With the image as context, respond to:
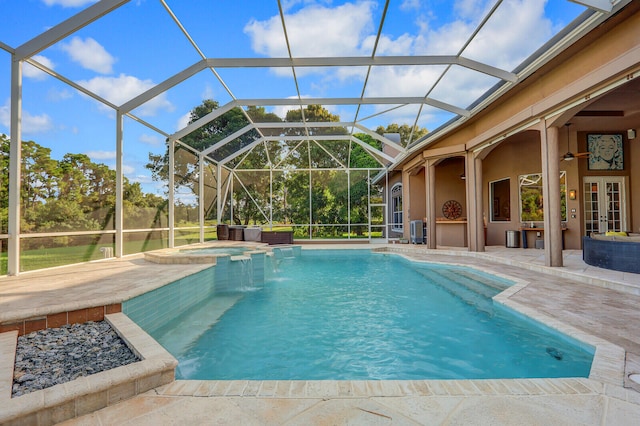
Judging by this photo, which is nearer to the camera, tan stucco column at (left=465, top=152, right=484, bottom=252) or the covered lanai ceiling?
the covered lanai ceiling

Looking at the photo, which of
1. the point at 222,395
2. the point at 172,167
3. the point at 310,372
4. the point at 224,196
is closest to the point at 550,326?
the point at 310,372

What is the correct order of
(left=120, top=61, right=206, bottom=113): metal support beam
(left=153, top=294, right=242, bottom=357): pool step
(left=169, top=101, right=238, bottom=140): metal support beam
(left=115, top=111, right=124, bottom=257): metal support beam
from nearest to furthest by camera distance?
(left=153, top=294, right=242, bottom=357): pool step, (left=120, top=61, right=206, bottom=113): metal support beam, (left=115, top=111, right=124, bottom=257): metal support beam, (left=169, top=101, right=238, bottom=140): metal support beam

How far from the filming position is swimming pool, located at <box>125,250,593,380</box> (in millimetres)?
2766

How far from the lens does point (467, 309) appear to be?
179 inches

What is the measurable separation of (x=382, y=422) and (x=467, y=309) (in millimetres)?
3345

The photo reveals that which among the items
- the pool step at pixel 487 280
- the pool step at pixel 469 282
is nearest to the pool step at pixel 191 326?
the pool step at pixel 469 282

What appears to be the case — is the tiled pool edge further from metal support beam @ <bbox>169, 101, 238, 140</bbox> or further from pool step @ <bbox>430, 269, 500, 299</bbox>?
metal support beam @ <bbox>169, 101, 238, 140</bbox>

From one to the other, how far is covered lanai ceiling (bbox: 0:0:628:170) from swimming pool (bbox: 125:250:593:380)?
12.8 ft

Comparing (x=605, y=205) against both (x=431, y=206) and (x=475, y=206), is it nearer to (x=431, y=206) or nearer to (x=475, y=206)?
(x=475, y=206)

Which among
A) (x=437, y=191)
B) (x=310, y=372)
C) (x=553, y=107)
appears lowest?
(x=310, y=372)

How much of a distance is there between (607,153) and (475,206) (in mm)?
3962

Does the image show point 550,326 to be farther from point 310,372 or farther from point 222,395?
point 222,395

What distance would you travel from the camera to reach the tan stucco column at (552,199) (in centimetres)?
586

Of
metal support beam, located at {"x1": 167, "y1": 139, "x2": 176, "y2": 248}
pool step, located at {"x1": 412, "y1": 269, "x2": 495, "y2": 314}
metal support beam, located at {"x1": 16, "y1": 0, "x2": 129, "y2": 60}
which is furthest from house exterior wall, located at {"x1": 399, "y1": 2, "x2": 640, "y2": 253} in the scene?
metal support beam, located at {"x1": 167, "y1": 139, "x2": 176, "y2": 248}
